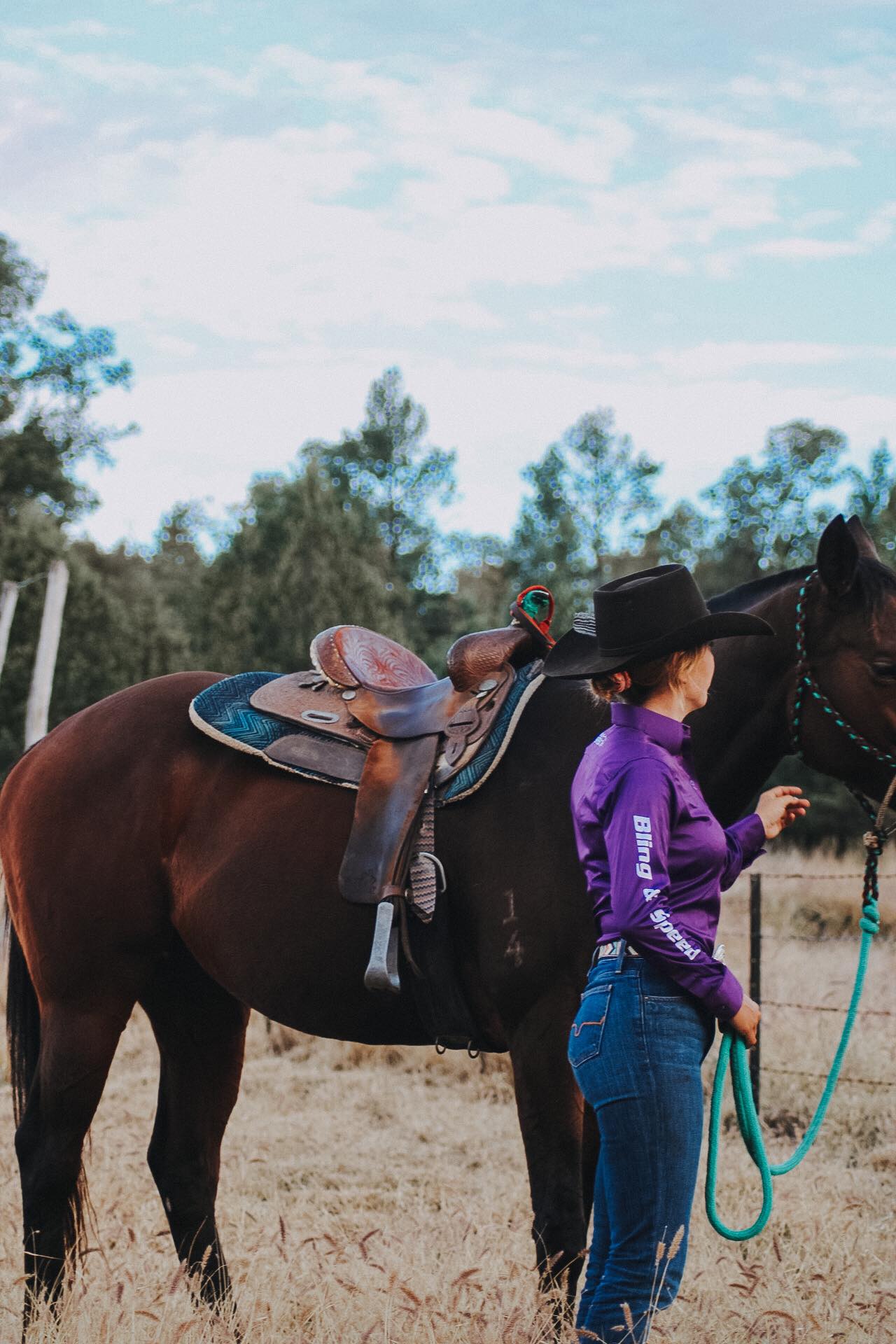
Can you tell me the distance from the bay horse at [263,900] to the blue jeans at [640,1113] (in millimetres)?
699

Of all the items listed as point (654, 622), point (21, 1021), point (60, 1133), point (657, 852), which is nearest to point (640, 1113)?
point (657, 852)

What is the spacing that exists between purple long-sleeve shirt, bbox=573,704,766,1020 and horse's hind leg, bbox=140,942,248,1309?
1.90 meters

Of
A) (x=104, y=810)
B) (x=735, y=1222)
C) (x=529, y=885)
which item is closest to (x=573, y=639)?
(x=529, y=885)

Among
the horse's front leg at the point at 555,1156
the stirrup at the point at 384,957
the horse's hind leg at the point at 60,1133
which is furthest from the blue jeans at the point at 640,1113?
the horse's hind leg at the point at 60,1133

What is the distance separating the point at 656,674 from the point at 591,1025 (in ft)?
2.05

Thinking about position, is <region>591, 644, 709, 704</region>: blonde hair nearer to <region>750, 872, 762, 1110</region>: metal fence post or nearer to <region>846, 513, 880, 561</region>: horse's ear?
<region>846, 513, 880, 561</region>: horse's ear

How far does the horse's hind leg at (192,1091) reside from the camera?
3.55m

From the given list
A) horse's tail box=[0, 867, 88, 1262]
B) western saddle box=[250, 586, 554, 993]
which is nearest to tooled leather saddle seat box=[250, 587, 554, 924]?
western saddle box=[250, 586, 554, 993]

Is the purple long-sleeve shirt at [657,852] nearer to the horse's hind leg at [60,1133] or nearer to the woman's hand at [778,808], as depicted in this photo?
the woman's hand at [778,808]

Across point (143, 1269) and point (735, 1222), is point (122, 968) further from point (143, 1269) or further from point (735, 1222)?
point (735, 1222)

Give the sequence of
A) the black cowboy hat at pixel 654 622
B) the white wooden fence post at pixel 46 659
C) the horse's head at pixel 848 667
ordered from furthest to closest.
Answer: the white wooden fence post at pixel 46 659, the horse's head at pixel 848 667, the black cowboy hat at pixel 654 622

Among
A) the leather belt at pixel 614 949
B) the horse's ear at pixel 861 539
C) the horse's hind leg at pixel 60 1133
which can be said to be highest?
the horse's ear at pixel 861 539

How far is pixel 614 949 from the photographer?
80.7 inches

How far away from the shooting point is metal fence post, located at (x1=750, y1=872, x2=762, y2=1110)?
635cm
